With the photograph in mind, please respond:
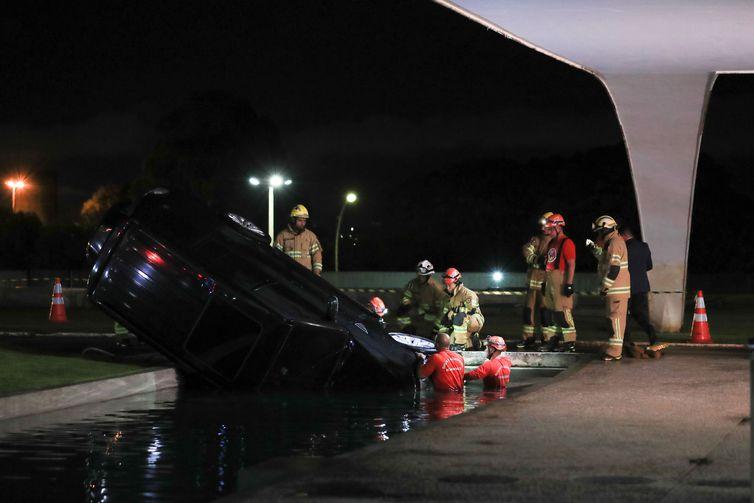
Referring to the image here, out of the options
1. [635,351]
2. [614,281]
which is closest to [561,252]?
[614,281]

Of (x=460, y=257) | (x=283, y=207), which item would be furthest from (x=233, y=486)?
(x=460, y=257)

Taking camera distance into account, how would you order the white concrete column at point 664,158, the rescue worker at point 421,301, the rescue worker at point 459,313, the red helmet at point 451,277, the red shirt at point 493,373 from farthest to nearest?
the white concrete column at point 664,158, the rescue worker at point 421,301, the rescue worker at point 459,313, the red helmet at point 451,277, the red shirt at point 493,373

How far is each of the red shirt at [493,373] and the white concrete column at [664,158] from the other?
9117 mm

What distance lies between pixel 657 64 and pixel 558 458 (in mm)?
13832

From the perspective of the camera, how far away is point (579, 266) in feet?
291

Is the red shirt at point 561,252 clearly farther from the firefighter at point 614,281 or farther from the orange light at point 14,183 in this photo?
the orange light at point 14,183

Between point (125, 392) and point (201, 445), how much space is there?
138 inches

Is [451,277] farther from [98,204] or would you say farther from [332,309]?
[98,204]

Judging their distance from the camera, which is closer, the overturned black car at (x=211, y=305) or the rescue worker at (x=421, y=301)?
the overturned black car at (x=211, y=305)

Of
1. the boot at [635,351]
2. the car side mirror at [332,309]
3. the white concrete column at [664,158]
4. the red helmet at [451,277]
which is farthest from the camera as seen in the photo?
the white concrete column at [664,158]

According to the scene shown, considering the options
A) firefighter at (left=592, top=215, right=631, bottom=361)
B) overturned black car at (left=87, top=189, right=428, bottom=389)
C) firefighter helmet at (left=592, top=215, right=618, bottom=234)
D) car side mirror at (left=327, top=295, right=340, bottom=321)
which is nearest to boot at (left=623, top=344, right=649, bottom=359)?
firefighter at (left=592, top=215, right=631, bottom=361)

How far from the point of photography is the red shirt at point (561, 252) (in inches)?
654

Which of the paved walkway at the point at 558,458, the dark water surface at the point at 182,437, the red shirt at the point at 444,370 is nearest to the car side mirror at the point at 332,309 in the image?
the dark water surface at the point at 182,437

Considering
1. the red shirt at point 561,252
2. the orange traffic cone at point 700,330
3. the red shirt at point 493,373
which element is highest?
the red shirt at point 561,252
